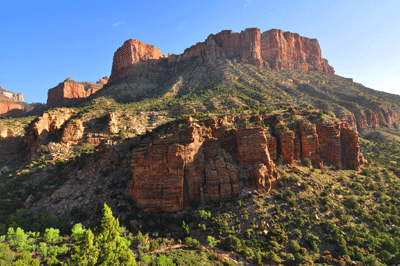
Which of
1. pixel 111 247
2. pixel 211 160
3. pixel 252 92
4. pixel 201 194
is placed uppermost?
pixel 252 92

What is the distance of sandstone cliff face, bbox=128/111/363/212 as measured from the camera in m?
27.5

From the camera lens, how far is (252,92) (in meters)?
72.1

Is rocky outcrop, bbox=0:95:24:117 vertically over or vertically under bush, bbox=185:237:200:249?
over

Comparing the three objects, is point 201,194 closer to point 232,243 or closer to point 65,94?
point 232,243

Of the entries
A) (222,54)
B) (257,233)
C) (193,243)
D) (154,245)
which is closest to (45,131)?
(154,245)

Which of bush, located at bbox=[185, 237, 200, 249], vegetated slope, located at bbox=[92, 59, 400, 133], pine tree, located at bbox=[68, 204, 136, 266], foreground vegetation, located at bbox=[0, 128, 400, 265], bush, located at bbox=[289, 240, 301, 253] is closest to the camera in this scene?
pine tree, located at bbox=[68, 204, 136, 266]

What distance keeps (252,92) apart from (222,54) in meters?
42.5

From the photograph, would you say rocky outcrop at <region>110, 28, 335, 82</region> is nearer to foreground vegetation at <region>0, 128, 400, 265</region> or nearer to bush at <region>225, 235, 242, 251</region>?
foreground vegetation at <region>0, 128, 400, 265</region>

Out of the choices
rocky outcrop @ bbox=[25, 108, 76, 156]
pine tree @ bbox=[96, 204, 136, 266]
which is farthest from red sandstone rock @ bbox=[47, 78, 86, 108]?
pine tree @ bbox=[96, 204, 136, 266]

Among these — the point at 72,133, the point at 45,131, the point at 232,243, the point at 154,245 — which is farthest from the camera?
the point at 72,133

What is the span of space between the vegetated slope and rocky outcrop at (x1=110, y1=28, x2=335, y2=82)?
19.0 feet

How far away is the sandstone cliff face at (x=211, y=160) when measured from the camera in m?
27.5

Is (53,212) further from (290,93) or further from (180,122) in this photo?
(290,93)

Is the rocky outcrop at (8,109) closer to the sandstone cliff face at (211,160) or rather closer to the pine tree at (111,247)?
the sandstone cliff face at (211,160)
